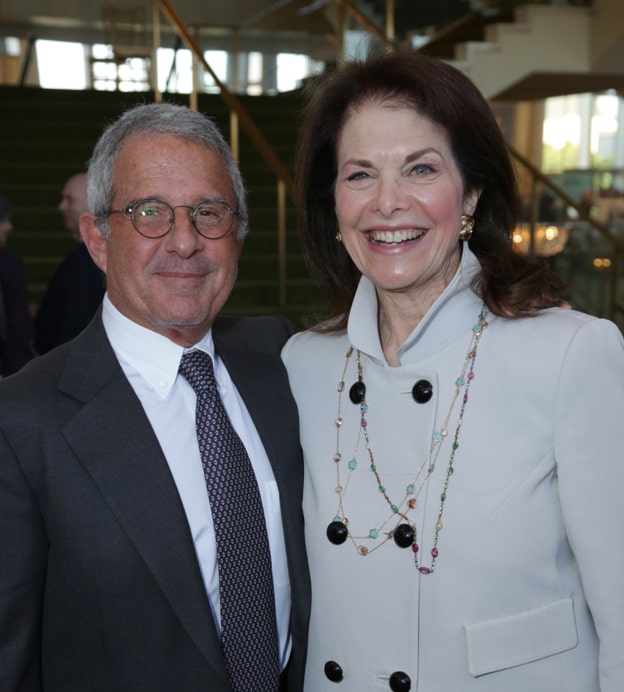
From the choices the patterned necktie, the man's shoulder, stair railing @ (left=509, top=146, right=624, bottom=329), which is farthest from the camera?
stair railing @ (left=509, top=146, right=624, bottom=329)

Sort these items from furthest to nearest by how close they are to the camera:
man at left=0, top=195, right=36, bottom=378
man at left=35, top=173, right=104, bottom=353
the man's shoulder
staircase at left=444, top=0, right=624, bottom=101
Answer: staircase at left=444, top=0, right=624, bottom=101 → man at left=0, top=195, right=36, bottom=378 → man at left=35, top=173, right=104, bottom=353 → the man's shoulder

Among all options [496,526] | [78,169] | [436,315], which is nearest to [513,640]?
[496,526]

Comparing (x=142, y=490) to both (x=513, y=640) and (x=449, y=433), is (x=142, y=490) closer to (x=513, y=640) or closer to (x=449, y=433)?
(x=449, y=433)

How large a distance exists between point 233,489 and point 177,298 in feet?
1.23

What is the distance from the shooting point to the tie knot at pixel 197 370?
1.77 meters

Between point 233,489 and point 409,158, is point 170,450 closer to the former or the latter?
point 233,489

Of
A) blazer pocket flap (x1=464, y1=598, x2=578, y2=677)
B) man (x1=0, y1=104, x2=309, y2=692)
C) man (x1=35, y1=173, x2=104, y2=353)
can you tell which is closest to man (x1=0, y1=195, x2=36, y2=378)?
man (x1=35, y1=173, x2=104, y2=353)

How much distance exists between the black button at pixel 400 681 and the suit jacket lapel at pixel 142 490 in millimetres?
304

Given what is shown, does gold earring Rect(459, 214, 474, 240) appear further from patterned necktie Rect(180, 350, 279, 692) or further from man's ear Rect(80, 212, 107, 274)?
man's ear Rect(80, 212, 107, 274)

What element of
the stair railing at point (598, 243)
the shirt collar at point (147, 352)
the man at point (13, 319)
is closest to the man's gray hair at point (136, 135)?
the shirt collar at point (147, 352)

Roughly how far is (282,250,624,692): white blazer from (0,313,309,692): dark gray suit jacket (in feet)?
0.98

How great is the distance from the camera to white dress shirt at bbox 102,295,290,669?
1.67 metres

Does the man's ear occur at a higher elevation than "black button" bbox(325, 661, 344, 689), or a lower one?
higher

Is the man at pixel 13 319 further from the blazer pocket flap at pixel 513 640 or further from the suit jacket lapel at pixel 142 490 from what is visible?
the blazer pocket flap at pixel 513 640
